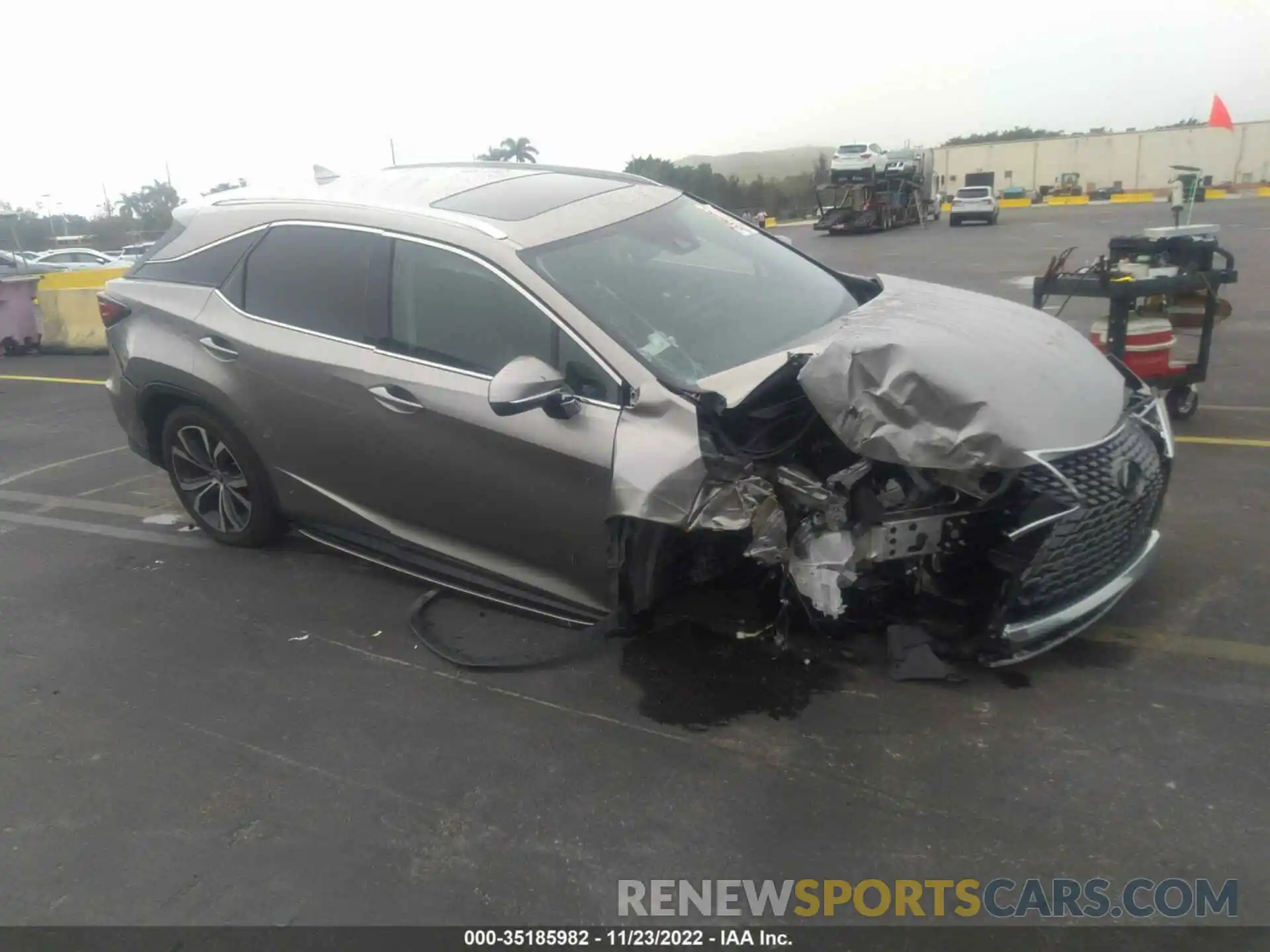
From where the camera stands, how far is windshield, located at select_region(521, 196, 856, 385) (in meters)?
3.74

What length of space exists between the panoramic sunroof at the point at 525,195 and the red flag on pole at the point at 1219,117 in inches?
206

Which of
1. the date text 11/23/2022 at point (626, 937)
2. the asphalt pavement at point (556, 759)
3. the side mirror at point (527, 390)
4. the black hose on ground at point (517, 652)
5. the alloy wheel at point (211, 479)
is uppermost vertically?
the side mirror at point (527, 390)

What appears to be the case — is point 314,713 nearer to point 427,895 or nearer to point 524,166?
point 427,895

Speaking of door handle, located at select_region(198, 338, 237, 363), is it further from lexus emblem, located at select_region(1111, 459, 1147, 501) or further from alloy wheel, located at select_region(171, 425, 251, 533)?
lexus emblem, located at select_region(1111, 459, 1147, 501)

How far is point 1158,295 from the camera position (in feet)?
20.3

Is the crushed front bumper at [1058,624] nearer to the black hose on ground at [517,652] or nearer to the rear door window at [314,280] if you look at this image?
the black hose on ground at [517,652]

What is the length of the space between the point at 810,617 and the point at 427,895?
1717mm

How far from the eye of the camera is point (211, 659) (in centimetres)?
410

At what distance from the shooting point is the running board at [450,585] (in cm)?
385

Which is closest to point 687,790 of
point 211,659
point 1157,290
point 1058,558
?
point 1058,558

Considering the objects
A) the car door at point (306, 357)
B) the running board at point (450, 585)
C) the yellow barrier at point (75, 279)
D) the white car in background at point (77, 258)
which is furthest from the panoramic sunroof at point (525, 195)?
the white car in background at point (77, 258)

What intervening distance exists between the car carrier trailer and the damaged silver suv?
27.5 metres

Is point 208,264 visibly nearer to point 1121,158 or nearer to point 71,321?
point 71,321

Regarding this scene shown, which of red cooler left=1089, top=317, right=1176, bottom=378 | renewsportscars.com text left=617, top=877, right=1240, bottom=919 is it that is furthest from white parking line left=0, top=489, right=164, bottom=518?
red cooler left=1089, top=317, right=1176, bottom=378
